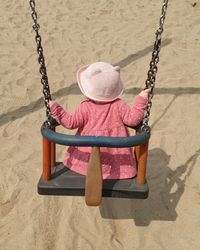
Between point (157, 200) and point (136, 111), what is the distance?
3.33ft

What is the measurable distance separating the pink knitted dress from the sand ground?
58 cm

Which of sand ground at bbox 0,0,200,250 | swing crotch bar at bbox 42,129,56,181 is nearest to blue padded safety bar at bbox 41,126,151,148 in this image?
swing crotch bar at bbox 42,129,56,181

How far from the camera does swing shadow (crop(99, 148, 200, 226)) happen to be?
10.5 feet

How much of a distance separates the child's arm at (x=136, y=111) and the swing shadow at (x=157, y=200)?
2.77 feet

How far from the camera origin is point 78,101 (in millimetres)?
4863

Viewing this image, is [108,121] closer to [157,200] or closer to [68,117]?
[68,117]

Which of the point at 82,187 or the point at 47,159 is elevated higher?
the point at 47,159

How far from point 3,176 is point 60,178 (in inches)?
41.8

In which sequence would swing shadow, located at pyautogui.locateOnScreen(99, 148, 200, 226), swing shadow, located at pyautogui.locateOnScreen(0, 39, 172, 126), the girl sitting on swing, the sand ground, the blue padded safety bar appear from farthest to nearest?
swing shadow, located at pyautogui.locateOnScreen(0, 39, 172, 126) < swing shadow, located at pyautogui.locateOnScreen(99, 148, 200, 226) < the sand ground < the girl sitting on swing < the blue padded safety bar

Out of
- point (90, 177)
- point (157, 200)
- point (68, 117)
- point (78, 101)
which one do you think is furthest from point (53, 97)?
point (90, 177)

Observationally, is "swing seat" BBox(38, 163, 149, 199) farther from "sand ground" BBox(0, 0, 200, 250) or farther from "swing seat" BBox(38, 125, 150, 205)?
"sand ground" BBox(0, 0, 200, 250)

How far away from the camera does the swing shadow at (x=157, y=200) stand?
319 centimetres

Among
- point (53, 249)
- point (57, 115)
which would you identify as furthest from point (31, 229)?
point (57, 115)

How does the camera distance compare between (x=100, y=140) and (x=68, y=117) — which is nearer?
(x=100, y=140)
